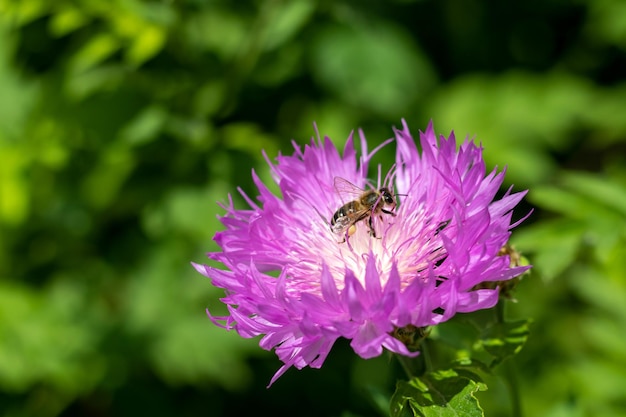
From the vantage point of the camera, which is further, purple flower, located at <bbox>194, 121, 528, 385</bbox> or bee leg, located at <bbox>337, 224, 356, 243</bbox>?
bee leg, located at <bbox>337, 224, 356, 243</bbox>

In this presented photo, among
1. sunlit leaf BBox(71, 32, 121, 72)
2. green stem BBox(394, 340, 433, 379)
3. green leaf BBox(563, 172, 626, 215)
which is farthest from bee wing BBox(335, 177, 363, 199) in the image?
sunlit leaf BBox(71, 32, 121, 72)

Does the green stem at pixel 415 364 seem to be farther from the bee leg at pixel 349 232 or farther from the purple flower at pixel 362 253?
the bee leg at pixel 349 232

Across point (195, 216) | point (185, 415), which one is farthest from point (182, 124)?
point (185, 415)

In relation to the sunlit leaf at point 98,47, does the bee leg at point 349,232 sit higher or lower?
lower

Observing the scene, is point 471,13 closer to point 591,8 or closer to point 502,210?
point 591,8

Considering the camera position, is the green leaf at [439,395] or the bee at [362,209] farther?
the bee at [362,209]

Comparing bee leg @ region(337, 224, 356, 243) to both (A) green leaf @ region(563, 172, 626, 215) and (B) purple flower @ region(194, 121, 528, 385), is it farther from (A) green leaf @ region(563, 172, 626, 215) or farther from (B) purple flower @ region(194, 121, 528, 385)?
(A) green leaf @ region(563, 172, 626, 215)

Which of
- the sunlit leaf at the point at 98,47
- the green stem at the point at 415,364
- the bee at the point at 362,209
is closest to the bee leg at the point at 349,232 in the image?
the bee at the point at 362,209
